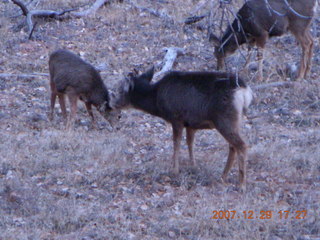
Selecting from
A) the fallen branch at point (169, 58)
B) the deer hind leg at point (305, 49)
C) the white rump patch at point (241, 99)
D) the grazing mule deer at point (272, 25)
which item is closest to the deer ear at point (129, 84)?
the white rump patch at point (241, 99)

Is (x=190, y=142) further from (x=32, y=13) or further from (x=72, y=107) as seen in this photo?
(x=32, y=13)

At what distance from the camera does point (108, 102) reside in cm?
1000

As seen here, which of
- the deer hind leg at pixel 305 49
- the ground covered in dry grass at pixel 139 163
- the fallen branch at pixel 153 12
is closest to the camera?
the ground covered in dry grass at pixel 139 163

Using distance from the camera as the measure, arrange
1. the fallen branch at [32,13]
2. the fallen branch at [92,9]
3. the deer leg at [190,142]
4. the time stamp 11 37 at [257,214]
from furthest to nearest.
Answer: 1. the fallen branch at [92,9]
2. the fallen branch at [32,13]
3. the deer leg at [190,142]
4. the time stamp 11 37 at [257,214]

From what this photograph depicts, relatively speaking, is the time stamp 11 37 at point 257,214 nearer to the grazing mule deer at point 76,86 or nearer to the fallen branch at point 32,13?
the grazing mule deer at point 76,86

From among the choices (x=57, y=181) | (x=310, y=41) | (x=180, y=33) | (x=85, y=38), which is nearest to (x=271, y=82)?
(x=310, y=41)

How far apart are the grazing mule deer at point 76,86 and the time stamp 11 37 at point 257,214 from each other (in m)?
3.72

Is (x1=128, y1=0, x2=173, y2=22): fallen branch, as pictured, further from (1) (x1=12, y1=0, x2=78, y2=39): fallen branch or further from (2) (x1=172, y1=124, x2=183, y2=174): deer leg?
(2) (x1=172, y1=124, x2=183, y2=174): deer leg

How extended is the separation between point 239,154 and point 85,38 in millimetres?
7281

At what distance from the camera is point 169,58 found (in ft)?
42.4

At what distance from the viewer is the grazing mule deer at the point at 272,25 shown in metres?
12.3

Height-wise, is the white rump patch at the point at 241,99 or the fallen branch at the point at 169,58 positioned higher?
the white rump patch at the point at 241,99

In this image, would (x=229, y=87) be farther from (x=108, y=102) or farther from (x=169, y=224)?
(x=108, y=102)

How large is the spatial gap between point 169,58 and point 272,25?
2.07m
